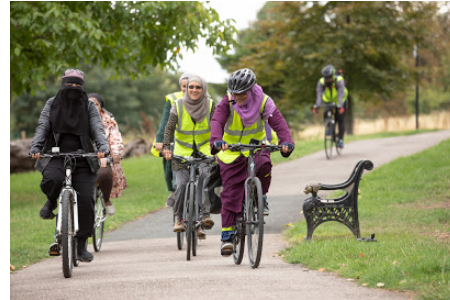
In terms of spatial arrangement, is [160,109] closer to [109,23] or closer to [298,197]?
[109,23]

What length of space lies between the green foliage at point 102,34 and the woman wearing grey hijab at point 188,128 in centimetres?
642

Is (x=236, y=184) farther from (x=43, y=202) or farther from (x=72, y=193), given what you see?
(x=43, y=202)

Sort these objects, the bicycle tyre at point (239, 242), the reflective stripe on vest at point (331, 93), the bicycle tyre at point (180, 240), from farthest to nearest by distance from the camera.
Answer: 1. the reflective stripe on vest at point (331, 93)
2. the bicycle tyre at point (180, 240)
3. the bicycle tyre at point (239, 242)

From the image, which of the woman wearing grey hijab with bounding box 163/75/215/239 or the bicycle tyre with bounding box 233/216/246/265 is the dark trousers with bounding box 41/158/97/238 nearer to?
the woman wearing grey hijab with bounding box 163/75/215/239

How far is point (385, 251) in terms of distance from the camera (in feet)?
24.5

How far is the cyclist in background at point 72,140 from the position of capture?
814 centimetres

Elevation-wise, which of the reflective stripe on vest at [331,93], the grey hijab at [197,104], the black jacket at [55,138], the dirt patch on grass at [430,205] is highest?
the reflective stripe on vest at [331,93]

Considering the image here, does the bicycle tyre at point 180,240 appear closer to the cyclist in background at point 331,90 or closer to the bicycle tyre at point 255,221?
the bicycle tyre at point 255,221

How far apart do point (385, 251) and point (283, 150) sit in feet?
4.17

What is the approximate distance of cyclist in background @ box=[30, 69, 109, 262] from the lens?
8141 millimetres

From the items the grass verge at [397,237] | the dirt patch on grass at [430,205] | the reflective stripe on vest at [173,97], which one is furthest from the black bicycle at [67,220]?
the dirt patch on grass at [430,205]

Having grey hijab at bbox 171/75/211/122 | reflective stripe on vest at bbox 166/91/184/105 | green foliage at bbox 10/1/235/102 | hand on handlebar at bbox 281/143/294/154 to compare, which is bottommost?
hand on handlebar at bbox 281/143/294/154

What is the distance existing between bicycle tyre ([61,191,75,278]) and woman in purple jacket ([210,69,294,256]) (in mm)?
1407

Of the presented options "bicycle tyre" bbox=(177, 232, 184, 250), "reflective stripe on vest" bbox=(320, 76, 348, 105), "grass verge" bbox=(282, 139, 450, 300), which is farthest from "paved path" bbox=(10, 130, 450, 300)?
"reflective stripe on vest" bbox=(320, 76, 348, 105)
